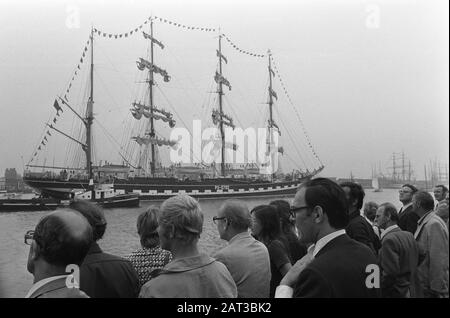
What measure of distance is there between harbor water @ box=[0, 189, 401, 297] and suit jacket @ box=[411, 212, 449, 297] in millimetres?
2058

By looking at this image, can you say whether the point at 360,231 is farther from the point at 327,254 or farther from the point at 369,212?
the point at 327,254

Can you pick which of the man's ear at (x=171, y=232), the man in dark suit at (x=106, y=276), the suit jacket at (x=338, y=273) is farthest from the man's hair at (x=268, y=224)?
the suit jacket at (x=338, y=273)

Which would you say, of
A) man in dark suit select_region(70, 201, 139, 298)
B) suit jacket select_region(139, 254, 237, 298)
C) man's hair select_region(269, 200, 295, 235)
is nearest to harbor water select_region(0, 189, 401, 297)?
man's hair select_region(269, 200, 295, 235)

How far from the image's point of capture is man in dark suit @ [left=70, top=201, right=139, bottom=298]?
216cm

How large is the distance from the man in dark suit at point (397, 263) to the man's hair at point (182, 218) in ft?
5.17

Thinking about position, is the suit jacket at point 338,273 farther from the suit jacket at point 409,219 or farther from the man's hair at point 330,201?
the suit jacket at point 409,219

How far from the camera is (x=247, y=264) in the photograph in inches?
103

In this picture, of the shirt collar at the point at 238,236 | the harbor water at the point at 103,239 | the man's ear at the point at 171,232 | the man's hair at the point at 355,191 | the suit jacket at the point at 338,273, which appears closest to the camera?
the suit jacket at the point at 338,273

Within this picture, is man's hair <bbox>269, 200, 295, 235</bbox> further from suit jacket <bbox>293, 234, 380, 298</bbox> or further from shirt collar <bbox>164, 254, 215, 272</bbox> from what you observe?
suit jacket <bbox>293, 234, 380, 298</bbox>

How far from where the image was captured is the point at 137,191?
1008 inches

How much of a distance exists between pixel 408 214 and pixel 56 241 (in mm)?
3630

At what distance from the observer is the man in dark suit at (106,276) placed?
216 cm
